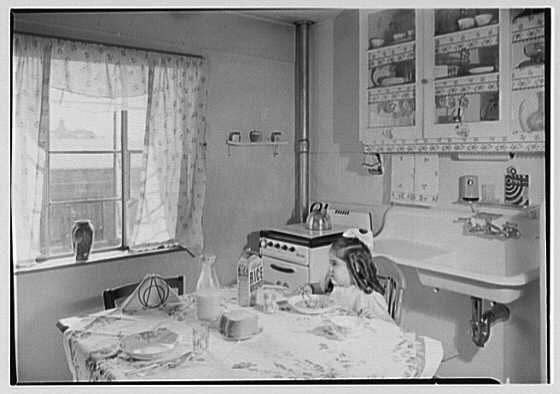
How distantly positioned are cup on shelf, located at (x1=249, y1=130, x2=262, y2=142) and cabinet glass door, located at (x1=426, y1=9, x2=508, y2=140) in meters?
0.42

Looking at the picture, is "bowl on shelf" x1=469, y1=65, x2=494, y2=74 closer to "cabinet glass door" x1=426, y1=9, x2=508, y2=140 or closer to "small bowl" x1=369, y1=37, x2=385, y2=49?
"cabinet glass door" x1=426, y1=9, x2=508, y2=140

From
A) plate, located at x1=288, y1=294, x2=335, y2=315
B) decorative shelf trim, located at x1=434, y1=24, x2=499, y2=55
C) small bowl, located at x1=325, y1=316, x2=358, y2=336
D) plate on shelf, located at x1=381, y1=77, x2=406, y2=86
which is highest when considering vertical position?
Answer: decorative shelf trim, located at x1=434, y1=24, x2=499, y2=55

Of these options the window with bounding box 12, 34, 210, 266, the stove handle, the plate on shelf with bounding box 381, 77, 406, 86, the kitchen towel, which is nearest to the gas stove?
the stove handle

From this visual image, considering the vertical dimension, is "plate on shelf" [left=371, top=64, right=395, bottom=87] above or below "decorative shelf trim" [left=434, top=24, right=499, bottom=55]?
below

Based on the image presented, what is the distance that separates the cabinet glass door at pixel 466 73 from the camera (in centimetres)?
146

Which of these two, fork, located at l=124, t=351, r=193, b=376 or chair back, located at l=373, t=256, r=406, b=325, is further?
chair back, located at l=373, t=256, r=406, b=325

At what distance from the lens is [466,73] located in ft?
4.86

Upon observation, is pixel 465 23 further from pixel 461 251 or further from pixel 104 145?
pixel 104 145

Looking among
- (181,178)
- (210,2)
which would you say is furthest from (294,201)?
(210,2)

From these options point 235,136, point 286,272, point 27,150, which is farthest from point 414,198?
point 27,150

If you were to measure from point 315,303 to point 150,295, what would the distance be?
42cm

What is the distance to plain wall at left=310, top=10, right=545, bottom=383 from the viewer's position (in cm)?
150

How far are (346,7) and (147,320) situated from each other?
36.7 inches

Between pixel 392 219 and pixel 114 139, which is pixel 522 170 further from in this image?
pixel 114 139
